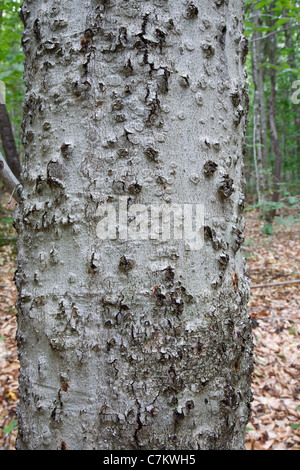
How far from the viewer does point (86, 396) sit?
0.87m

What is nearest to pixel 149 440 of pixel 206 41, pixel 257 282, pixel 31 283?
pixel 31 283

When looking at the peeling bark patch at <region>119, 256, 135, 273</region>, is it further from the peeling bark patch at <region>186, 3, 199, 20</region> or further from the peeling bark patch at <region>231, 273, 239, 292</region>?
the peeling bark patch at <region>186, 3, 199, 20</region>

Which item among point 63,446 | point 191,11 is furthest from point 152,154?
point 63,446

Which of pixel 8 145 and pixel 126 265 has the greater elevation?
pixel 8 145

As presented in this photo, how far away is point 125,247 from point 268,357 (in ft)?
10.7

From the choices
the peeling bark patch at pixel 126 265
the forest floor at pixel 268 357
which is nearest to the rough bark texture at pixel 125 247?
the peeling bark patch at pixel 126 265

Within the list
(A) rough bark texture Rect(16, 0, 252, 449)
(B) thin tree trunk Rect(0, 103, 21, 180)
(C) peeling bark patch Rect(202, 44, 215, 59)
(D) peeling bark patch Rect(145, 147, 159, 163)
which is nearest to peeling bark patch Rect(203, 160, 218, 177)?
(A) rough bark texture Rect(16, 0, 252, 449)

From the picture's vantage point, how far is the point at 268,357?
11.5 feet

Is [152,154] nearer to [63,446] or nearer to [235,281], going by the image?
[235,281]

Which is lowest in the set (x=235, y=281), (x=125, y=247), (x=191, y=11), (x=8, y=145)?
(x=235, y=281)

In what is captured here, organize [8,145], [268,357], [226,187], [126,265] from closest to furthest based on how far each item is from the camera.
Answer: [126,265], [226,187], [268,357], [8,145]

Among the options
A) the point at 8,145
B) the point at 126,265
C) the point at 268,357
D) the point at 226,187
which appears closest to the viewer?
the point at 126,265

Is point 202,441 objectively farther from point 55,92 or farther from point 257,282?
point 257,282

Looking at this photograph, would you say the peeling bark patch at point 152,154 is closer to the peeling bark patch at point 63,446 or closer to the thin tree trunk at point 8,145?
the peeling bark patch at point 63,446
